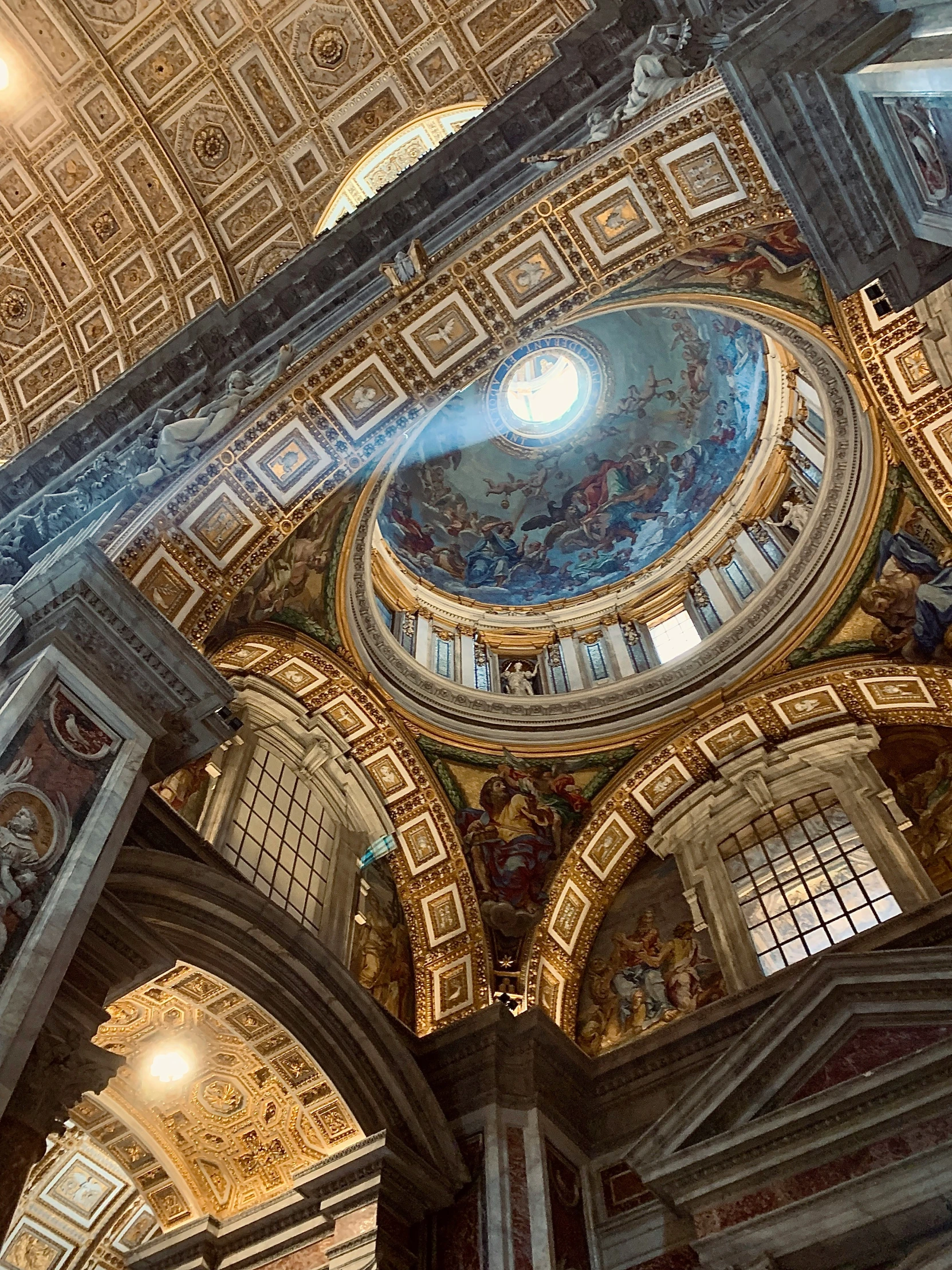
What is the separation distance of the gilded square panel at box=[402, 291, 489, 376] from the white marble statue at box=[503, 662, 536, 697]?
5760 mm

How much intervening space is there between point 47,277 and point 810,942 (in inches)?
495

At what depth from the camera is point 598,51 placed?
10.1 meters

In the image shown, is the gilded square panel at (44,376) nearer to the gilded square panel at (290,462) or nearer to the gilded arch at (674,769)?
the gilded square panel at (290,462)

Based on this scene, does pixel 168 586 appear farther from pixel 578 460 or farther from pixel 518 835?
pixel 578 460

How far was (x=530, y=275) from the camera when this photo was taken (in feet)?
32.5

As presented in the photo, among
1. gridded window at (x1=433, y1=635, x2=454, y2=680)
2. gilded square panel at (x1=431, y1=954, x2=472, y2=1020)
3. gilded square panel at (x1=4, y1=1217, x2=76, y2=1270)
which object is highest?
gridded window at (x1=433, y1=635, x2=454, y2=680)

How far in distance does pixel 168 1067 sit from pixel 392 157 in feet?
34.8

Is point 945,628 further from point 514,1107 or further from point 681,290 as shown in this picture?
point 514,1107

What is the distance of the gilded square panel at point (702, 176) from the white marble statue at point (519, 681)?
24.0 ft

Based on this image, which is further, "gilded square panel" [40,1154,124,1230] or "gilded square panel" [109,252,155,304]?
"gilded square panel" [109,252,155,304]

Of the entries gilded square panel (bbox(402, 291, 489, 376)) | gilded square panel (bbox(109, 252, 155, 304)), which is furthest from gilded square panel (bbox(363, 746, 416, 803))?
gilded square panel (bbox(109, 252, 155, 304))

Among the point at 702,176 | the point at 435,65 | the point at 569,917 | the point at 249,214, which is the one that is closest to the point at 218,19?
the point at 249,214

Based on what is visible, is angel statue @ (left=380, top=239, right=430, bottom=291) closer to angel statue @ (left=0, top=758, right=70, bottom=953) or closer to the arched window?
the arched window

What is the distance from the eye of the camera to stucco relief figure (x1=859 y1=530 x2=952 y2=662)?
11445mm
